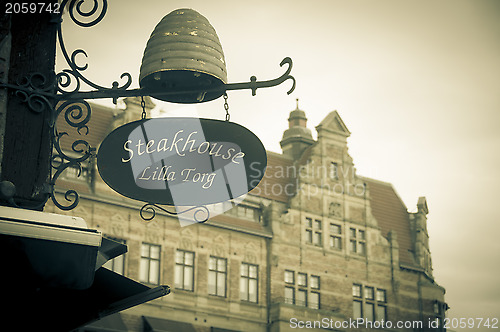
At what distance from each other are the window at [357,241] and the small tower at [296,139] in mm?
4628

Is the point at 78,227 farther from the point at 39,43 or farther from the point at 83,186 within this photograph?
the point at 83,186

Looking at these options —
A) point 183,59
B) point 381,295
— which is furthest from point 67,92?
point 381,295

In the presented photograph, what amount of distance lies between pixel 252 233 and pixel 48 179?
2384 centimetres

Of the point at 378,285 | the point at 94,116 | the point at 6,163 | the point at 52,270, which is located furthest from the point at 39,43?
the point at 378,285

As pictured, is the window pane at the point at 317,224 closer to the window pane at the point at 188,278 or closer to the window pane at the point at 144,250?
the window pane at the point at 188,278

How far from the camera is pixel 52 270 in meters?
3.45

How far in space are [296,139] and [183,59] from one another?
97.1 ft

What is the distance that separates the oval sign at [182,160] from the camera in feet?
16.9

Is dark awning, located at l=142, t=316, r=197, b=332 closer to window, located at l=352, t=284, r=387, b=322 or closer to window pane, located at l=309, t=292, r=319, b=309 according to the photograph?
window pane, located at l=309, t=292, r=319, b=309

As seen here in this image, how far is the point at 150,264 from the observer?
25.7 meters

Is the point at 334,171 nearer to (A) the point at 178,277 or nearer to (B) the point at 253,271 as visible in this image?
(B) the point at 253,271

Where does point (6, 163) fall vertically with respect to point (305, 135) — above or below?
below

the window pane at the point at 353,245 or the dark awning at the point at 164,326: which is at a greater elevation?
the window pane at the point at 353,245

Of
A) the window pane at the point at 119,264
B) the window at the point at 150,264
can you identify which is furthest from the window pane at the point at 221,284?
the window pane at the point at 119,264
